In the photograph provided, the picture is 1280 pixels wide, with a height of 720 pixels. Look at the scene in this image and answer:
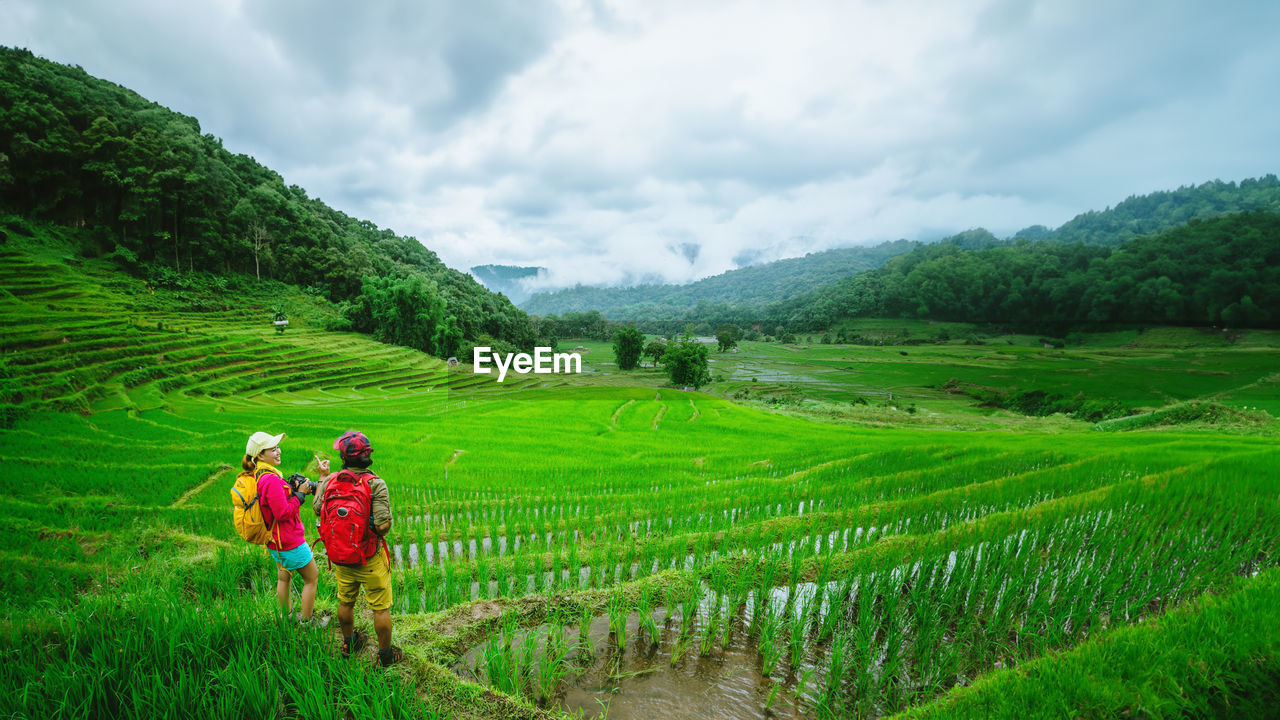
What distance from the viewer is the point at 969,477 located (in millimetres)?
9859

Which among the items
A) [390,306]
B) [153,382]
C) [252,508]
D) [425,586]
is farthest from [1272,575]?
[390,306]

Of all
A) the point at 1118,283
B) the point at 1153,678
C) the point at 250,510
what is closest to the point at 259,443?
the point at 250,510

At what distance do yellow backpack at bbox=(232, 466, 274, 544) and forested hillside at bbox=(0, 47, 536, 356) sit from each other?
59069 millimetres

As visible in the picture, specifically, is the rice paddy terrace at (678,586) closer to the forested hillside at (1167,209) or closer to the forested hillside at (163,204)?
the forested hillside at (163,204)

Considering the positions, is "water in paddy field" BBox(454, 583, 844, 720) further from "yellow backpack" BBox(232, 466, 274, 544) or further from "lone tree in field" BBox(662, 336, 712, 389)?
"lone tree in field" BBox(662, 336, 712, 389)

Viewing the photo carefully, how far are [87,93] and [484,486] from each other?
296ft

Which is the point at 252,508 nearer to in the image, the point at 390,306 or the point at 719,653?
the point at 719,653

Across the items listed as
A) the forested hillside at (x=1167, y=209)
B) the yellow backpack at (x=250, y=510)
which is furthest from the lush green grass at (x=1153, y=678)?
the forested hillside at (x=1167, y=209)

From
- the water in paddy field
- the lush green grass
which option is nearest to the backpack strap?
the water in paddy field

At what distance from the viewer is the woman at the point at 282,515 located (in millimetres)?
4027

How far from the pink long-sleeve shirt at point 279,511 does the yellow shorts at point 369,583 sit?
0.84m

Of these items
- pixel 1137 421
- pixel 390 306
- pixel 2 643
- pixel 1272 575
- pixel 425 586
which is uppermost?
pixel 390 306

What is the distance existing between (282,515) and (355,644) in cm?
139

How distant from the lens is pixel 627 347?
258ft
